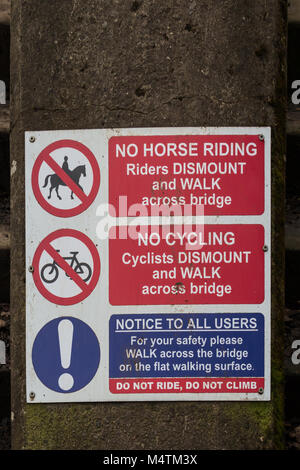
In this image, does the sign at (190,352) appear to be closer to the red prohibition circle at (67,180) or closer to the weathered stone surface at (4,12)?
the red prohibition circle at (67,180)

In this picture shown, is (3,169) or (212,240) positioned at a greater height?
(3,169)

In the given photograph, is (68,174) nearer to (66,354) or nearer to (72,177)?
(72,177)

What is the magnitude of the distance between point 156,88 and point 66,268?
0.55 m

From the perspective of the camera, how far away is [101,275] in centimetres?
135

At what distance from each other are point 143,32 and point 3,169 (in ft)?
1.98

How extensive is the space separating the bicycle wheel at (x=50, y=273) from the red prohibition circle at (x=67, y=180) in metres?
0.14

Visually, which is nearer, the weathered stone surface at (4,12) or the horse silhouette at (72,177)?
the horse silhouette at (72,177)

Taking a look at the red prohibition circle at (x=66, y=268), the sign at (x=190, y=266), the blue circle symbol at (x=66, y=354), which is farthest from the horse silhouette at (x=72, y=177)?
the blue circle symbol at (x=66, y=354)

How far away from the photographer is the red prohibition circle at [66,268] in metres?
1.35

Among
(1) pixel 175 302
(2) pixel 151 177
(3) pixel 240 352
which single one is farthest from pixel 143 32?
(3) pixel 240 352

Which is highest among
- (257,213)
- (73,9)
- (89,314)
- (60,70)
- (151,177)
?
(73,9)

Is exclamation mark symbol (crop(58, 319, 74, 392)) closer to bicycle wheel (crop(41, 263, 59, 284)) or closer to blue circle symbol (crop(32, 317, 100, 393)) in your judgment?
blue circle symbol (crop(32, 317, 100, 393))

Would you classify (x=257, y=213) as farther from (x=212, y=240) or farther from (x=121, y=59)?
(x=121, y=59)

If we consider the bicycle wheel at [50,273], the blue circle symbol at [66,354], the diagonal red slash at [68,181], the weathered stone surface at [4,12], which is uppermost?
the weathered stone surface at [4,12]
